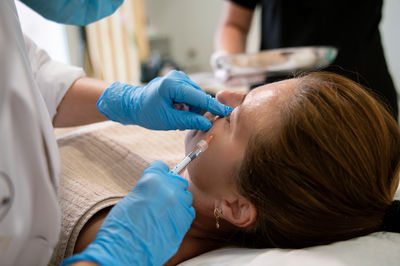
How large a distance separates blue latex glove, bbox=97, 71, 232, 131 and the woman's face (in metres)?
0.05

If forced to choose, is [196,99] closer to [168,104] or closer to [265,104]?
[168,104]

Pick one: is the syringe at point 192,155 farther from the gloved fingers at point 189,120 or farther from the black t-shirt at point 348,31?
the black t-shirt at point 348,31

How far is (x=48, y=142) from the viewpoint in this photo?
662 mm

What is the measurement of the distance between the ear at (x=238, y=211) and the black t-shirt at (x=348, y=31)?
0.94 meters

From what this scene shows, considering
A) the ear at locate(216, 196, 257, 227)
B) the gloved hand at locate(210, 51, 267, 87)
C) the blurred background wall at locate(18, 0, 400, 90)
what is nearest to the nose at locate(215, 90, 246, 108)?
the ear at locate(216, 196, 257, 227)

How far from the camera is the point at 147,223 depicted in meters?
0.73

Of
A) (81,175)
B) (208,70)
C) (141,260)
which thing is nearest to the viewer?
(141,260)

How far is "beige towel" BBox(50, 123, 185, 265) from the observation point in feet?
2.90

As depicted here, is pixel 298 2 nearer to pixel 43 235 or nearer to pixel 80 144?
pixel 80 144

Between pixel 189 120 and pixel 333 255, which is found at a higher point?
pixel 189 120

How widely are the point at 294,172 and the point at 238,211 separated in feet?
0.67

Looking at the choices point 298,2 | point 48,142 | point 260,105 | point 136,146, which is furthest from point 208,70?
point 48,142

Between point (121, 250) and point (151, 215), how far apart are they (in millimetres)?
98

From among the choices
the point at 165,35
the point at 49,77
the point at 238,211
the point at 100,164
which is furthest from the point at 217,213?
the point at 165,35
